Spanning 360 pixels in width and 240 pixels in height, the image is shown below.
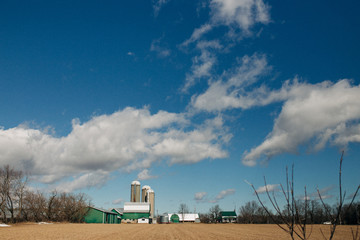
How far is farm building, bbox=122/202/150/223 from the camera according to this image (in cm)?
11700

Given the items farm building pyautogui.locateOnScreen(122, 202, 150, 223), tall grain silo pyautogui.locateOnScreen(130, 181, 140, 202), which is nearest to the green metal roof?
tall grain silo pyautogui.locateOnScreen(130, 181, 140, 202)

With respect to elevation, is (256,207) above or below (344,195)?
below

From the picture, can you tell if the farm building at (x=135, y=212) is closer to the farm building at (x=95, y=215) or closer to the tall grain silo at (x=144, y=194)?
the tall grain silo at (x=144, y=194)

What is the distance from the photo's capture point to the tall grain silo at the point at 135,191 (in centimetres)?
14394

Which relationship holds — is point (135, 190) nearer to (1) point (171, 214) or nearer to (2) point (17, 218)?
(1) point (171, 214)

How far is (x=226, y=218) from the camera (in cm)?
14450

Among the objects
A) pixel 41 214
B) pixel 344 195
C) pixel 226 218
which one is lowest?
pixel 226 218

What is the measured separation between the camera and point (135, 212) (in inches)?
4658

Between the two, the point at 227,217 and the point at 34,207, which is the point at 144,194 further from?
the point at 34,207

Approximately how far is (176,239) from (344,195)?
1118 inches

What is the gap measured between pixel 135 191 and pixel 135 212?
28124mm

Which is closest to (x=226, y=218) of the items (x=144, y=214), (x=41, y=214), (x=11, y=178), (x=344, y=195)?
(x=144, y=214)

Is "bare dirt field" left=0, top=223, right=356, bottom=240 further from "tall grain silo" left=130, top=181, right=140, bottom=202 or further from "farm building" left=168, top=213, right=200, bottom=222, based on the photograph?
"farm building" left=168, top=213, right=200, bottom=222

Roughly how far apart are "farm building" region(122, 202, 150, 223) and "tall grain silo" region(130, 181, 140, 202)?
22.0 meters
